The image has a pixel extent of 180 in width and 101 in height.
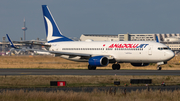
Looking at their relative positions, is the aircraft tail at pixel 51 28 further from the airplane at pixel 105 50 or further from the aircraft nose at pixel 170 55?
the aircraft nose at pixel 170 55

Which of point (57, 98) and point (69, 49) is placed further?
point (69, 49)

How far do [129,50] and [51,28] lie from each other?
681 inches

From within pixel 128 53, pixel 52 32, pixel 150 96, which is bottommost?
pixel 150 96

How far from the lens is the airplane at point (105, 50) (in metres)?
46.8

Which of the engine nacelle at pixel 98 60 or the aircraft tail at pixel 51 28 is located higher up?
the aircraft tail at pixel 51 28

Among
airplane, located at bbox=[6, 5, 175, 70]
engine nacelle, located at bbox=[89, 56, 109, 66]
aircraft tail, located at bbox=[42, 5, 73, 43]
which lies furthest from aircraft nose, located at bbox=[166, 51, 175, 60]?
aircraft tail, located at bbox=[42, 5, 73, 43]

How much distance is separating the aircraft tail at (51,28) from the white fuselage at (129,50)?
203 inches

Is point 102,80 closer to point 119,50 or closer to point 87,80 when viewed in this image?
point 87,80

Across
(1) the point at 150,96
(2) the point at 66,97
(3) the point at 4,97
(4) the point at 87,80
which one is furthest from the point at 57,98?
(4) the point at 87,80

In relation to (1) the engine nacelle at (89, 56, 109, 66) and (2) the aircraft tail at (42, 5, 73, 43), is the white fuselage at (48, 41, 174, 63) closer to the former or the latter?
(1) the engine nacelle at (89, 56, 109, 66)

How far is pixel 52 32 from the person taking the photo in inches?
2320

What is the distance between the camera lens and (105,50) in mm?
50938

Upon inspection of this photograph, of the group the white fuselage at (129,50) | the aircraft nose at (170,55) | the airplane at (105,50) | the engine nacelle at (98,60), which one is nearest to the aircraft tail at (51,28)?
the airplane at (105,50)

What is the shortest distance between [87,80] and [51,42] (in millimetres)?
28939
